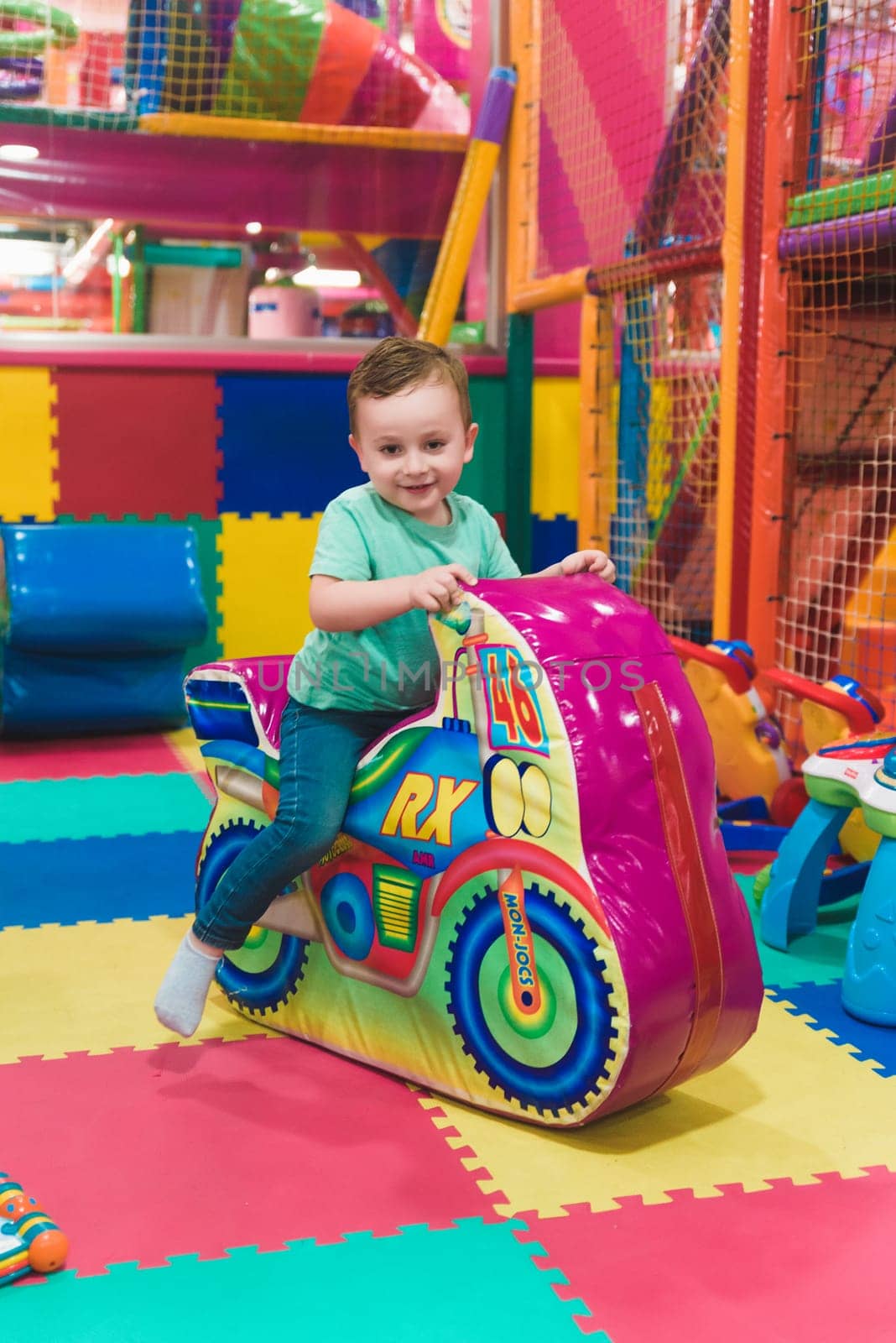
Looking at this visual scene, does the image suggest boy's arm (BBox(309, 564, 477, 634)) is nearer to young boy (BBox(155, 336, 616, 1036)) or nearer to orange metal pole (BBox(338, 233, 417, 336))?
young boy (BBox(155, 336, 616, 1036))

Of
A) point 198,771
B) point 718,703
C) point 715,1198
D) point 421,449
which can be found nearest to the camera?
point 715,1198

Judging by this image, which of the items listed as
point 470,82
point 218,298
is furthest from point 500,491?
point 470,82

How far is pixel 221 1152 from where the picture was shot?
5.35 ft

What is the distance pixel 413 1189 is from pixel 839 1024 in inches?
32.3

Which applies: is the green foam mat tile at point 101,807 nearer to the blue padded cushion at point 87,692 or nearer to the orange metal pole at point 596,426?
the blue padded cushion at point 87,692

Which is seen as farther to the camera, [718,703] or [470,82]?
[470,82]

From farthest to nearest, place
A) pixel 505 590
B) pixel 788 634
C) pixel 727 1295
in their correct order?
1. pixel 788 634
2. pixel 505 590
3. pixel 727 1295

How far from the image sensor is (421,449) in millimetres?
1822

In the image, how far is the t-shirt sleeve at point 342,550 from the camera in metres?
1.82

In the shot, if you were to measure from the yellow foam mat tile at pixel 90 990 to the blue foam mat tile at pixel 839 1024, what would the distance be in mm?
826

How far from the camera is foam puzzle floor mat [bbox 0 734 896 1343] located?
131cm

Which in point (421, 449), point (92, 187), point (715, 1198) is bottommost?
point (715, 1198)

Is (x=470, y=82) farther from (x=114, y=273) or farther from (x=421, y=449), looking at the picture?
(x=421, y=449)

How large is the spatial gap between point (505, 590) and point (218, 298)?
3.15m
